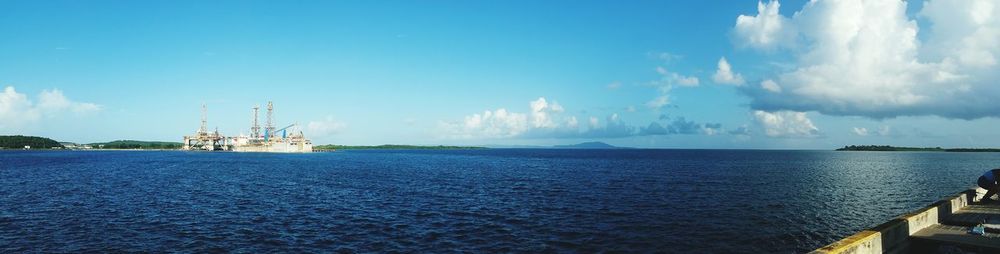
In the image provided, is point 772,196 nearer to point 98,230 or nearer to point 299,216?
point 299,216

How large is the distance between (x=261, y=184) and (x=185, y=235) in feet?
121

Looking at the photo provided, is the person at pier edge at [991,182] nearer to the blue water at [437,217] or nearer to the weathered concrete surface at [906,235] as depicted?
the weathered concrete surface at [906,235]

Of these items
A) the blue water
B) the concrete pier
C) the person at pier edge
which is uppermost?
the person at pier edge

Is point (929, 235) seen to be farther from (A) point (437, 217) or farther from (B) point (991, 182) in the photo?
(A) point (437, 217)

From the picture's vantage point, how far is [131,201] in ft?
146

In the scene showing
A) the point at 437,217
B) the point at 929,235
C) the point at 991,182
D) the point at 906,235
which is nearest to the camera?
the point at 906,235

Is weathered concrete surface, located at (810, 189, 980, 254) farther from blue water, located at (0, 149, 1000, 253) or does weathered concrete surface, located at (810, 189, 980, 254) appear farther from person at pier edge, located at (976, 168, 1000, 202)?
blue water, located at (0, 149, 1000, 253)

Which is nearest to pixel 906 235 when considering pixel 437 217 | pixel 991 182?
pixel 991 182

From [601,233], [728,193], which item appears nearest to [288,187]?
[601,233]

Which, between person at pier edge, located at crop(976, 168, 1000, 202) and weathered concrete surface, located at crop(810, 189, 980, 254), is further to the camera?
person at pier edge, located at crop(976, 168, 1000, 202)

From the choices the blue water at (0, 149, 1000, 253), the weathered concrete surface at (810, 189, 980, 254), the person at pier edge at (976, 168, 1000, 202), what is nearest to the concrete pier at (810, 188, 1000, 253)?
the weathered concrete surface at (810, 189, 980, 254)

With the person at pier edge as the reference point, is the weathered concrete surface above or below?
below

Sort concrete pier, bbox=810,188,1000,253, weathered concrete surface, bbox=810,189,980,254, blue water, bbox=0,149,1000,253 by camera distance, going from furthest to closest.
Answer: blue water, bbox=0,149,1000,253, concrete pier, bbox=810,188,1000,253, weathered concrete surface, bbox=810,189,980,254

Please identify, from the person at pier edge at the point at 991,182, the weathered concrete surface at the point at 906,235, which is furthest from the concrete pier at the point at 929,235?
the person at pier edge at the point at 991,182
